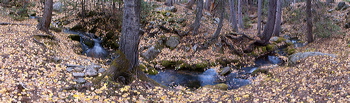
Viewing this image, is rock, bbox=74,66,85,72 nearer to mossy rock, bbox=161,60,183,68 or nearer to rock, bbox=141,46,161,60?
mossy rock, bbox=161,60,183,68

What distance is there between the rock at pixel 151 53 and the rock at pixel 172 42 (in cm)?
89

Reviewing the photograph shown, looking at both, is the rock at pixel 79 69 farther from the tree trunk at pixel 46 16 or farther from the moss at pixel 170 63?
the tree trunk at pixel 46 16

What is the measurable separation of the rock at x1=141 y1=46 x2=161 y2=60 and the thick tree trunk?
20.6 feet

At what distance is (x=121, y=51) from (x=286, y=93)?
4375 millimetres

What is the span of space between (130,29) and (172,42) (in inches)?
Result: 303

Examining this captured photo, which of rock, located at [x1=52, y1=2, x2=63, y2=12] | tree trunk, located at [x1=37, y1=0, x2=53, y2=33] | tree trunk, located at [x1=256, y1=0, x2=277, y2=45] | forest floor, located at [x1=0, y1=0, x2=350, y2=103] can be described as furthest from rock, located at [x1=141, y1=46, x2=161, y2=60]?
rock, located at [x1=52, y1=2, x2=63, y2=12]

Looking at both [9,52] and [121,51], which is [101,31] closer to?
[9,52]

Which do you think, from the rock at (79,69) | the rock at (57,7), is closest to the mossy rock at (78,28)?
the rock at (57,7)

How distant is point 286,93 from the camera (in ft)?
18.3

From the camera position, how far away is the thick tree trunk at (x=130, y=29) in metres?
5.54

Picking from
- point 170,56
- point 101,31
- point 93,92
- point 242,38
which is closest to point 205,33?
point 242,38

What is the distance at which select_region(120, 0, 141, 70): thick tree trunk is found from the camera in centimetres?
554

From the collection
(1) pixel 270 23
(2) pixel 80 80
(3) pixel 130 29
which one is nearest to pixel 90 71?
(2) pixel 80 80

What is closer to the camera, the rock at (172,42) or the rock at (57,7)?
the rock at (172,42)
